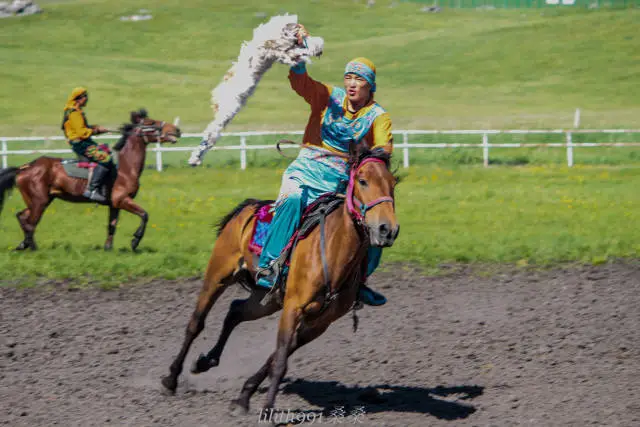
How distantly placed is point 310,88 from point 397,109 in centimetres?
4504

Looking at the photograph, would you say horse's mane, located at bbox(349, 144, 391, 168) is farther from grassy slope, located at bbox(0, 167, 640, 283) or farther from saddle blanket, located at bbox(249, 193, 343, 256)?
grassy slope, located at bbox(0, 167, 640, 283)

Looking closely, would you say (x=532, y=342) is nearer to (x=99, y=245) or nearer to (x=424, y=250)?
(x=424, y=250)

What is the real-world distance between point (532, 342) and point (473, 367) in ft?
2.85

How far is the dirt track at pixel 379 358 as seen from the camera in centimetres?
666

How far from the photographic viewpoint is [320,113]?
694 cm

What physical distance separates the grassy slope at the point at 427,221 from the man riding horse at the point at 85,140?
96 cm

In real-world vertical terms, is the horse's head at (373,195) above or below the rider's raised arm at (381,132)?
below

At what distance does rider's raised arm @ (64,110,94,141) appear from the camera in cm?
1448

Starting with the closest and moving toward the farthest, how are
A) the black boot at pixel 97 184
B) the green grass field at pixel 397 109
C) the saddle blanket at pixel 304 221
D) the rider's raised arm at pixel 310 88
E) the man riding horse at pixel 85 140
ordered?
the saddle blanket at pixel 304 221 < the rider's raised arm at pixel 310 88 < the green grass field at pixel 397 109 < the man riding horse at pixel 85 140 < the black boot at pixel 97 184

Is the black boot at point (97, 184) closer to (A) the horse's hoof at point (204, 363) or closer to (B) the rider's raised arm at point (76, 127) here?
(B) the rider's raised arm at point (76, 127)

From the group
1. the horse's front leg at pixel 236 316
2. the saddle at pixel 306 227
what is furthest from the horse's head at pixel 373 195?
the horse's front leg at pixel 236 316

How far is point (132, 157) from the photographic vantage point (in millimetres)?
14938

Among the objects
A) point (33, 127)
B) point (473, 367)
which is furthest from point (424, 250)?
point (33, 127)

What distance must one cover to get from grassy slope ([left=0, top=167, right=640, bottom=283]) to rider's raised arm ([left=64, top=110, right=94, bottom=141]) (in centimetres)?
170
